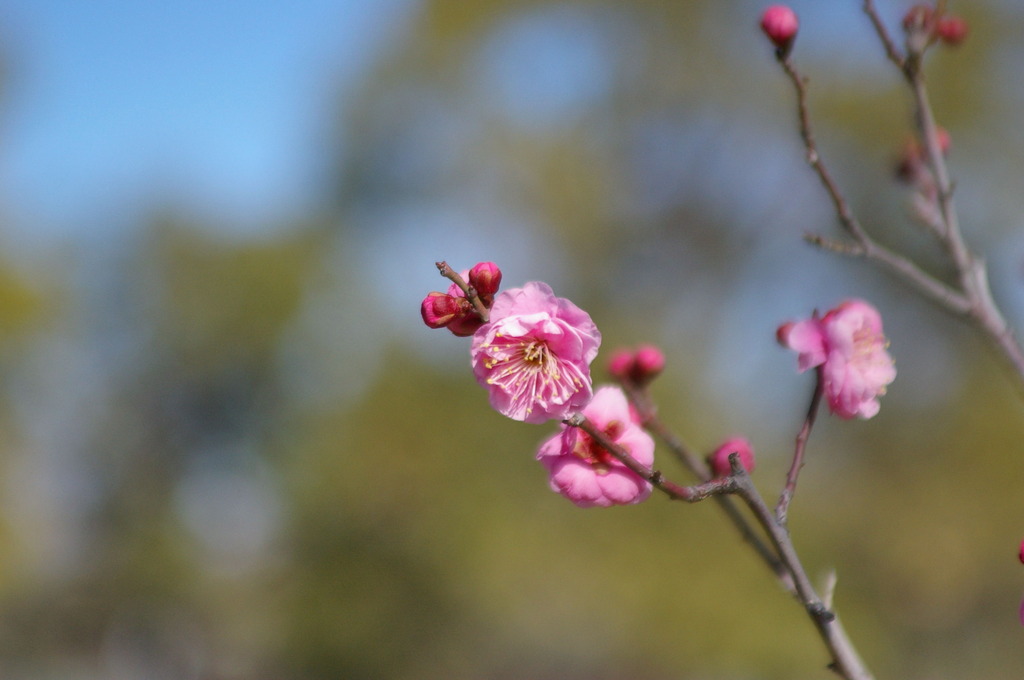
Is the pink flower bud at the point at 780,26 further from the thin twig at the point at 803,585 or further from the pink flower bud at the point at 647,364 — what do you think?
the thin twig at the point at 803,585

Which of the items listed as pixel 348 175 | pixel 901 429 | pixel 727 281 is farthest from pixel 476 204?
pixel 901 429

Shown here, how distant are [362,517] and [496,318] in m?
9.07

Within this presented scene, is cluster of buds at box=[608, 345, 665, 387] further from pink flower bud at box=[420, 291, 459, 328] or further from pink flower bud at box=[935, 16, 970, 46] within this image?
pink flower bud at box=[935, 16, 970, 46]

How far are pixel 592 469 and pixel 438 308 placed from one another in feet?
0.71

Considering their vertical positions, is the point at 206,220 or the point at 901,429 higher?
the point at 206,220

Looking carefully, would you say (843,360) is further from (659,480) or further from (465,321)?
(465,321)

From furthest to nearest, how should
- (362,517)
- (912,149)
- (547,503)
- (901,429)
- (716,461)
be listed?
(901,429)
(362,517)
(547,503)
(912,149)
(716,461)

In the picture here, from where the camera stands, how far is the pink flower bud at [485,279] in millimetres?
830

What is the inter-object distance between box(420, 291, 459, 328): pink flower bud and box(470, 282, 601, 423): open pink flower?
0.11 feet

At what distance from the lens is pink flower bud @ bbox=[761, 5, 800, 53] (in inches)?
42.4

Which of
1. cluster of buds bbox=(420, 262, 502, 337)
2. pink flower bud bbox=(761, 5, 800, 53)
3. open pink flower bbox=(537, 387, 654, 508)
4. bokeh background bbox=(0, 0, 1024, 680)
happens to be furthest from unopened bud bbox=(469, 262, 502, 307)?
bokeh background bbox=(0, 0, 1024, 680)

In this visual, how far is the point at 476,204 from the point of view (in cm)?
1102

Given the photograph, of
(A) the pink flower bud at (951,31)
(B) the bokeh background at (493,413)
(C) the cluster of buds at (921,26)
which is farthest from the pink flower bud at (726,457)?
(B) the bokeh background at (493,413)

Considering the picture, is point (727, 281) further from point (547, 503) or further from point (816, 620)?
point (816, 620)
